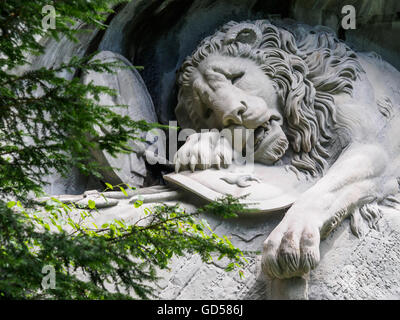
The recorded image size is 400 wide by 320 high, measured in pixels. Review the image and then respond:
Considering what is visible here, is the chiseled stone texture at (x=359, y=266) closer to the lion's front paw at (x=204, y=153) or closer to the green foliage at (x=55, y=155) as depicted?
the lion's front paw at (x=204, y=153)

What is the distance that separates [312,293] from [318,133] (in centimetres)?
101

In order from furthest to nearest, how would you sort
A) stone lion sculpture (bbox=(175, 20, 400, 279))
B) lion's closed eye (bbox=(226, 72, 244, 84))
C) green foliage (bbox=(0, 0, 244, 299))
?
lion's closed eye (bbox=(226, 72, 244, 84))
stone lion sculpture (bbox=(175, 20, 400, 279))
green foliage (bbox=(0, 0, 244, 299))

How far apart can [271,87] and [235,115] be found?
0.32 m

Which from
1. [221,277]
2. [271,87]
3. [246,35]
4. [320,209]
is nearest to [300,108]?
[271,87]

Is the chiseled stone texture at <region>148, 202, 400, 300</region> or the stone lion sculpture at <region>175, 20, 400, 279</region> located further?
the stone lion sculpture at <region>175, 20, 400, 279</region>

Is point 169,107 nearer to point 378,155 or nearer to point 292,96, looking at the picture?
point 292,96

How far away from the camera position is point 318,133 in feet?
13.5

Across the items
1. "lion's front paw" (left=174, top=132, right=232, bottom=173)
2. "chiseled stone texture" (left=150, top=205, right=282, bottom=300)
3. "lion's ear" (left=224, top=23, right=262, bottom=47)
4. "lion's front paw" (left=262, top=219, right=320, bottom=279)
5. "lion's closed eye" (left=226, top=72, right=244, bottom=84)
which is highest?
"lion's ear" (left=224, top=23, right=262, bottom=47)

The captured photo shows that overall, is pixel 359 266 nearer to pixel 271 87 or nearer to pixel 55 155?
pixel 271 87

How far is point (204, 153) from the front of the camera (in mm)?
3930

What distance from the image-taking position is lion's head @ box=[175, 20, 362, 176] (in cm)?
406

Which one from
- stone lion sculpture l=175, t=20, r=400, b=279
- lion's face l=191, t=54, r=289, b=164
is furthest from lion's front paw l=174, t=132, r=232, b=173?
lion's face l=191, t=54, r=289, b=164

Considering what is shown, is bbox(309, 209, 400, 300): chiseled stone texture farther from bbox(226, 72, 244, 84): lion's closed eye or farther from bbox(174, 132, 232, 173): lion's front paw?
bbox(226, 72, 244, 84): lion's closed eye
